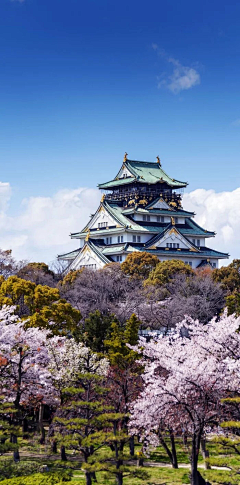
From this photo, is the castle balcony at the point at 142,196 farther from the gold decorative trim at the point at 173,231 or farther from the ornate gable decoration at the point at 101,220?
the gold decorative trim at the point at 173,231

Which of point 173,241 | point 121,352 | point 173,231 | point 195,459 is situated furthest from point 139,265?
point 195,459

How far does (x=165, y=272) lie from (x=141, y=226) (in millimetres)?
19559

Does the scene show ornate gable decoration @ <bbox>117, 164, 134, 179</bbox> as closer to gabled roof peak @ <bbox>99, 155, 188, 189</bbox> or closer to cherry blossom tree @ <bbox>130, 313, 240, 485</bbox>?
gabled roof peak @ <bbox>99, 155, 188, 189</bbox>

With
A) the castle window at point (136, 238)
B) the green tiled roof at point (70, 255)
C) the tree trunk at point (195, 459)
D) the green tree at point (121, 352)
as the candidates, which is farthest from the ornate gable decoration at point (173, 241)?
the tree trunk at point (195, 459)

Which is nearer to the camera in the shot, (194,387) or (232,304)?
(194,387)

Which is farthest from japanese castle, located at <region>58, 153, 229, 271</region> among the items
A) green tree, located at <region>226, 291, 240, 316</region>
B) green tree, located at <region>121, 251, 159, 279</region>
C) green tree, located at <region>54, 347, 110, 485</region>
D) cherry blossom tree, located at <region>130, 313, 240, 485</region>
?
cherry blossom tree, located at <region>130, 313, 240, 485</region>

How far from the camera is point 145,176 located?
84.4 metres

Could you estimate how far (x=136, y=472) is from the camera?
74.1ft

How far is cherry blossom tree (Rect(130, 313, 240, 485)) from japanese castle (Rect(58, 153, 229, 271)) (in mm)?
47631

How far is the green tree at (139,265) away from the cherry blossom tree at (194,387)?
36.3 m

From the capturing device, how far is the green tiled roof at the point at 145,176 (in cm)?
8306

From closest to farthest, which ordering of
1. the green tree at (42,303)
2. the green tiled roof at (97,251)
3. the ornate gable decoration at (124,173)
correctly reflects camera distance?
the green tree at (42,303) < the green tiled roof at (97,251) < the ornate gable decoration at (124,173)

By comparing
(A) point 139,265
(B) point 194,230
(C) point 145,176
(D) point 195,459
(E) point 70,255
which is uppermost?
(C) point 145,176

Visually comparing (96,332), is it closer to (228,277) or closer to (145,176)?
(228,277)
